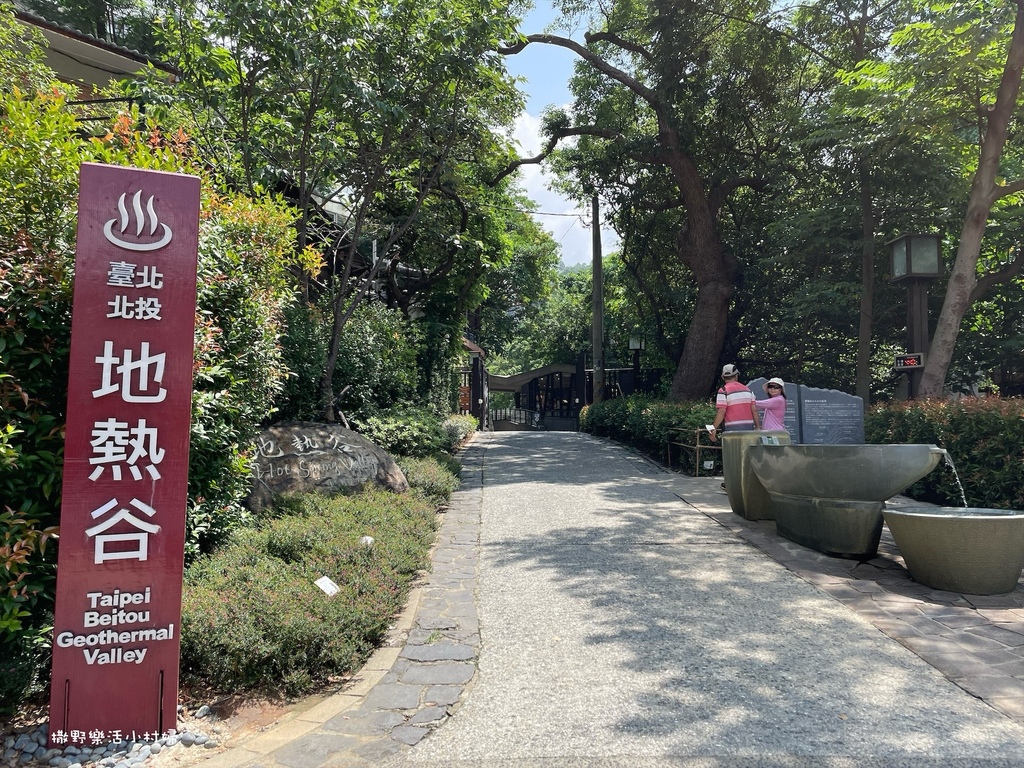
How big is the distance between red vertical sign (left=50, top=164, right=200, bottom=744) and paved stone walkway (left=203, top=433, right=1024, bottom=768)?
648mm

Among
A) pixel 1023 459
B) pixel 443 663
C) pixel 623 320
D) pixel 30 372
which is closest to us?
pixel 30 372

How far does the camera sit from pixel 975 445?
701 centimetres

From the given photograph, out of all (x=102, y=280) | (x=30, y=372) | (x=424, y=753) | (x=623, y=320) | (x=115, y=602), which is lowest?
(x=424, y=753)

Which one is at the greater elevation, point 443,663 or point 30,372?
point 30,372

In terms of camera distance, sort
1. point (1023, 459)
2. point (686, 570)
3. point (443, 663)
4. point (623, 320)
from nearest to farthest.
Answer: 1. point (443, 663)
2. point (686, 570)
3. point (1023, 459)
4. point (623, 320)

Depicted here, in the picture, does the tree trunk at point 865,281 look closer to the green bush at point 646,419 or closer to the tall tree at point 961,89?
the tall tree at point 961,89

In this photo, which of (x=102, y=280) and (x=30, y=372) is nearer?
(x=102, y=280)

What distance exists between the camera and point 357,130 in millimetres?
8281

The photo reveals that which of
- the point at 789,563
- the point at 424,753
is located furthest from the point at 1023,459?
the point at 424,753

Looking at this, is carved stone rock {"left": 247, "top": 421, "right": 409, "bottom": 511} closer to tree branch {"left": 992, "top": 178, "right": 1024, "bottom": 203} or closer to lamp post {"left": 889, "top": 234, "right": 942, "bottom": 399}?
lamp post {"left": 889, "top": 234, "right": 942, "bottom": 399}

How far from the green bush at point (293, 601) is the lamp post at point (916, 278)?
23.8 ft

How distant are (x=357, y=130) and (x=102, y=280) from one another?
5783mm

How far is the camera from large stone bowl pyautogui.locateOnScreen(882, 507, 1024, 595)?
482cm

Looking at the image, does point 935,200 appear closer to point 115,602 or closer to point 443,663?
point 443,663
